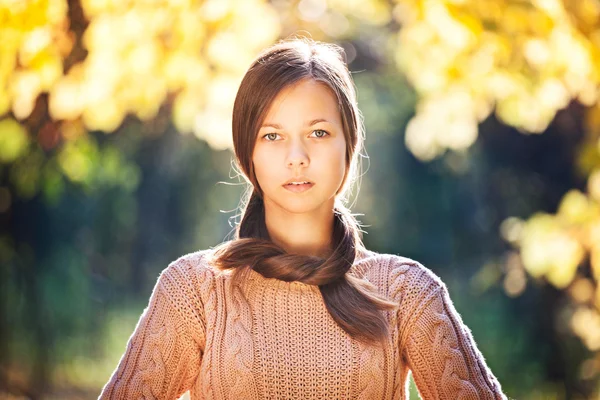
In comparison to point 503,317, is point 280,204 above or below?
above

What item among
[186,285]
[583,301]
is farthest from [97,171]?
[186,285]

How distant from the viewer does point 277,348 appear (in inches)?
75.5

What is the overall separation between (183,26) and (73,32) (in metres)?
0.57

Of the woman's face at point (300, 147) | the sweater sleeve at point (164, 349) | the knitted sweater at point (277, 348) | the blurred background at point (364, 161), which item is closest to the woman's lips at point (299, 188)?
the woman's face at point (300, 147)

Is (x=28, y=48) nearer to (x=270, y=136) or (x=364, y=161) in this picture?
(x=270, y=136)

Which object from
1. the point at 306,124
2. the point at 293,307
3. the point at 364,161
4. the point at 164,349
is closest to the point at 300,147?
the point at 306,124

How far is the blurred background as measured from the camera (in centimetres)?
347

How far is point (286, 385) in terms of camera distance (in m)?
1.89

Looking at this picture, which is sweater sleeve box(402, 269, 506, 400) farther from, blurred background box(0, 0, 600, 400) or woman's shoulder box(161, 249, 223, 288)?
blurred background box(0, 0, 600, 400)

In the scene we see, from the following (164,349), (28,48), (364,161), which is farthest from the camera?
(364,161)

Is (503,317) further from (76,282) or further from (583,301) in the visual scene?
(76,282)

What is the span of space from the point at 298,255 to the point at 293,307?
4.9 inches

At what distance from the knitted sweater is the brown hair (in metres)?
0.03

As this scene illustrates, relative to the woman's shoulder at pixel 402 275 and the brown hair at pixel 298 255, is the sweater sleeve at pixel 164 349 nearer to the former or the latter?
the brown hair at pixel 298 255
